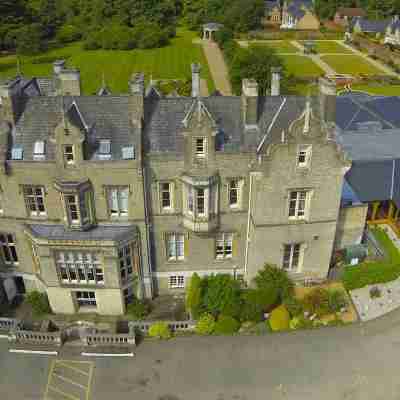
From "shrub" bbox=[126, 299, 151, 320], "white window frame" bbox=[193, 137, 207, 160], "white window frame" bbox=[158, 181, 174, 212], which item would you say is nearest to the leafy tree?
"shrub" bbox=[126, 299, 151, 320]

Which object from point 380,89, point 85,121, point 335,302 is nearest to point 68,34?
point 380,89

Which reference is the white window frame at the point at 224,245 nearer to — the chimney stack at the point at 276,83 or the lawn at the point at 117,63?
the chimney stack at the point at 276,83

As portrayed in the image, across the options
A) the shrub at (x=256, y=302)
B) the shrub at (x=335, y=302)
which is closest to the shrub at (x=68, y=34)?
the shrub at (x=256, y=302)

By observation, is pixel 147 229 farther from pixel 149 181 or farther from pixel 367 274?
pixel 367 274

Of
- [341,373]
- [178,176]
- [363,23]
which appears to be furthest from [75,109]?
[363,23]

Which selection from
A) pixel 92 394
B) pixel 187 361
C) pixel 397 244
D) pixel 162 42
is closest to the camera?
pixel 92 394

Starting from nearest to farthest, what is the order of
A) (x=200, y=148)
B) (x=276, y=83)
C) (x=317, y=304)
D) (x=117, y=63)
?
(x=200, y=148) → (x=317, y=304) → (x=276, y=83) → (x=117, y=63)

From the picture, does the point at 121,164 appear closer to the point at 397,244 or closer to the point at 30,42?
the point at 397,244
